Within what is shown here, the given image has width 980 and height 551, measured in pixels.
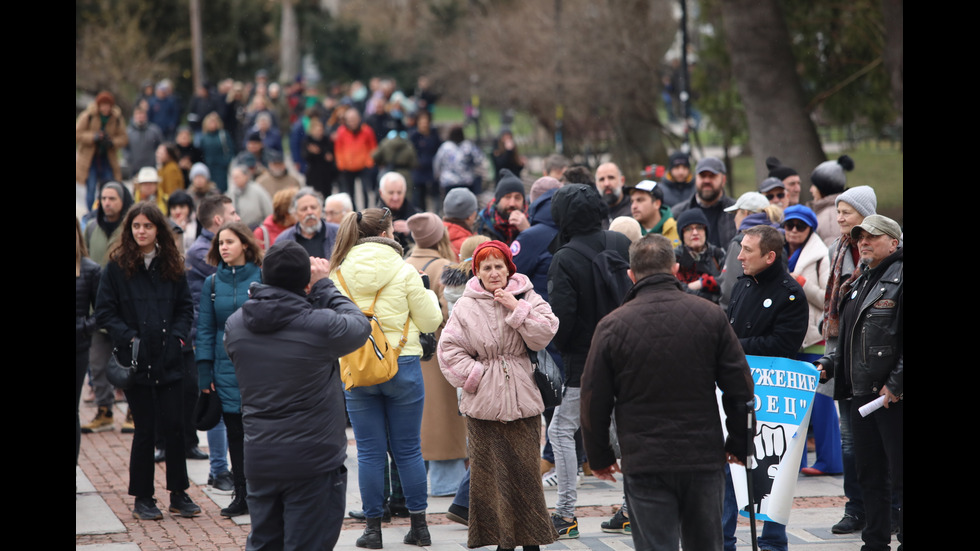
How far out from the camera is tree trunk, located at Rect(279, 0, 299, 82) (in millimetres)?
48094

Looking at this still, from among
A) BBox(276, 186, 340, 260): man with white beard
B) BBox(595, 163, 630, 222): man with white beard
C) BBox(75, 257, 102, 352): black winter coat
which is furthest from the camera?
BBox(595, 163, 630, 222): man with white beard

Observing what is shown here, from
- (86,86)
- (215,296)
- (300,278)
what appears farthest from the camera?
(86,86)

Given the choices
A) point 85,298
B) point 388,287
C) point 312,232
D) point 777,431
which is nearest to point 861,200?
point 777,431

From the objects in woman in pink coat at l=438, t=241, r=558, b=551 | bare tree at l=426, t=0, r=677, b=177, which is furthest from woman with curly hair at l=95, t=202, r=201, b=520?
bare tree at l=426, t=0, r=677, b=177

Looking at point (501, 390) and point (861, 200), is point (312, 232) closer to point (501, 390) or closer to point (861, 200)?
point (501, 390)

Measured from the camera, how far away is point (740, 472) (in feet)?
20.2

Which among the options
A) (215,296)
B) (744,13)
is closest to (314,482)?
(215,296)

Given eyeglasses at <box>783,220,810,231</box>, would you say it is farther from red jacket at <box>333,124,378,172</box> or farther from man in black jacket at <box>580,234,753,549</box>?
red jacket at <box>333,124,378,172</box>

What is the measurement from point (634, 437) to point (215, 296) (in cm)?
331

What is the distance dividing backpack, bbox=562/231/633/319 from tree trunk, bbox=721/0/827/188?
8.81 metres

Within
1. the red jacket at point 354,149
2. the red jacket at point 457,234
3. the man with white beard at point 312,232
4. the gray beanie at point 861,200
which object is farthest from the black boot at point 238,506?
the red jacket at point 354,149

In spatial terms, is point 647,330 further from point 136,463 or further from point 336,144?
point 336,144

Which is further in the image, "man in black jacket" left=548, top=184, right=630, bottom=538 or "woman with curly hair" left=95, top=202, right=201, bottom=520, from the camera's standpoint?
"woman with curly hair" left=95, top=202, right=201, bottom=520

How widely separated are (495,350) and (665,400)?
54.2 inches
